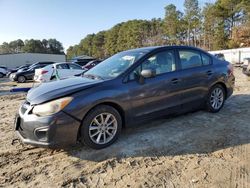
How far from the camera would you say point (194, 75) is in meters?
5.45

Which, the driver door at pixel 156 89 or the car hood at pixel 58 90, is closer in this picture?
the car hood at pixel 58 90

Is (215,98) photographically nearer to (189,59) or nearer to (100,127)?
(189,59)

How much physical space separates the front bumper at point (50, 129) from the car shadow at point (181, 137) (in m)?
0.40

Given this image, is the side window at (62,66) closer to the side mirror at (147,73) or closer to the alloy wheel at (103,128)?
the side mirror at (147,73)

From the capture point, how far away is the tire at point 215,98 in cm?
589

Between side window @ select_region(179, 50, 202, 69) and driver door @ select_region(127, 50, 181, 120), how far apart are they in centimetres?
23

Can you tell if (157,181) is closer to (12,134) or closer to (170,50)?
(170,50)

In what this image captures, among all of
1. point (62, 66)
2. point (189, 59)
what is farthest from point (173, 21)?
→ point (189, 59)

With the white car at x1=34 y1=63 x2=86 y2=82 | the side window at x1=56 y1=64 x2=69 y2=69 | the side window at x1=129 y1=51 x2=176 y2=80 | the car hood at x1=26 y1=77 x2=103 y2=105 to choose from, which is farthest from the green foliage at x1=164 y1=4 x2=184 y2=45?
the car hood at x1=26 y1=77 x2=103 y2=105

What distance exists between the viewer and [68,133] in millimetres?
3865

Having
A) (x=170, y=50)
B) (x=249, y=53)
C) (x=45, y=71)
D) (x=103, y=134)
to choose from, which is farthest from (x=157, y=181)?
(x=249, y=53)

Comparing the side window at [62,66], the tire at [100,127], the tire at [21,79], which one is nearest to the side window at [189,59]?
the tire at [100,127]

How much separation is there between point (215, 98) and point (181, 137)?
6.02 ft

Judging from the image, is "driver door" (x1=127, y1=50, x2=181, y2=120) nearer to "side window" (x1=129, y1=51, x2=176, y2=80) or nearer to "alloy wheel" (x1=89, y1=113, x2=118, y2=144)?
"side window" (x1=129, y1=51, x2=176, y2=80)
